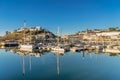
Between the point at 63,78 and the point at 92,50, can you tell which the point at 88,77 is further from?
the point at 92,50

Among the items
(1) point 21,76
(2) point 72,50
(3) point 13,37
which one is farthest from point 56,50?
(3) point 13,37

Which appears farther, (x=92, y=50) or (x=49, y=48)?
(x=49, y=48)

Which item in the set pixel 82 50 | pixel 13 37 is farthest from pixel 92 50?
pixel 13 37

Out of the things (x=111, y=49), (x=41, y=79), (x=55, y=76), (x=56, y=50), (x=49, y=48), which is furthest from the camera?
(x=49, y=48)

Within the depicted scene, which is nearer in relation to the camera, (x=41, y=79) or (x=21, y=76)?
(x=41, y=79)

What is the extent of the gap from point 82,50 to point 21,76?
2561 cm

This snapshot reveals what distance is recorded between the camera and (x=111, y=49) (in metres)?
39.7

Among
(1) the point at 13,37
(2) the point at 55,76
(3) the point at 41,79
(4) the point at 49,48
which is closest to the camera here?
(3) the point at 41,79

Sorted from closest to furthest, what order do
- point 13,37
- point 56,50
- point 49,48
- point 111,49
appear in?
point 111,49, point 56,50, point 49,48, point 13,37

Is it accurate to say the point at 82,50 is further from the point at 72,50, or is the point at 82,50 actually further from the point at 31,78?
the point at 31,78

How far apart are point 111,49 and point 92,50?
5835 millimetres

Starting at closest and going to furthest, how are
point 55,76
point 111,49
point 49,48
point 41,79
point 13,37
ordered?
point 41,79 < point 55,76 < point 111,49 < point 49,48 < point 13,37

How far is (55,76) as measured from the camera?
19953mm

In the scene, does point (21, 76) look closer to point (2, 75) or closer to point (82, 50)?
point (2, 75)
